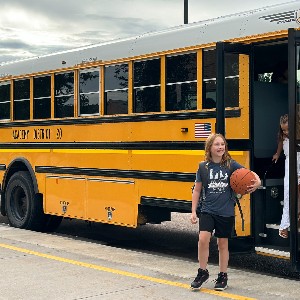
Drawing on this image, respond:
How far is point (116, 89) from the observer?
926 centimetres

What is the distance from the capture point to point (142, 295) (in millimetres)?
6125

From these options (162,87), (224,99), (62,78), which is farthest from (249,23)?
(62,78)

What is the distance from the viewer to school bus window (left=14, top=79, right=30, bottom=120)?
438 inches

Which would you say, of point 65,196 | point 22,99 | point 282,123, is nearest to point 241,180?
point 282,123

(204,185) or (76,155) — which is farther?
(76,155)

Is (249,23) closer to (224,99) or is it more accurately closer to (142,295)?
(224,99)

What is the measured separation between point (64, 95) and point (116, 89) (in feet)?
4.28

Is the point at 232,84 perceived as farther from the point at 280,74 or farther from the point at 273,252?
the point at 273,252

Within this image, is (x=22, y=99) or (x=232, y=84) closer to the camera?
(x=232, y=84)

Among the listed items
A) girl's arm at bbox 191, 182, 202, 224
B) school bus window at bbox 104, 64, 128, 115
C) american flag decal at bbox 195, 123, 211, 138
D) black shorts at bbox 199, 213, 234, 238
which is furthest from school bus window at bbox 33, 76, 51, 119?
black shorts at bbox 199, 213, 234, 238

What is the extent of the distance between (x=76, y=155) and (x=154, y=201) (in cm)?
191

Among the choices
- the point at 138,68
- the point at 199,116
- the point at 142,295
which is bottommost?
the point at 142,295

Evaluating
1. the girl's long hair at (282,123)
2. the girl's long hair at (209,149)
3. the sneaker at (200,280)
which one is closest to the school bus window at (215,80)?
the girl's long hair at (282,123)

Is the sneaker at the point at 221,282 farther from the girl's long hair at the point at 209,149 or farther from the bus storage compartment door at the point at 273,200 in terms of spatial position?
the bus storage compartment door at the point at 273,200
